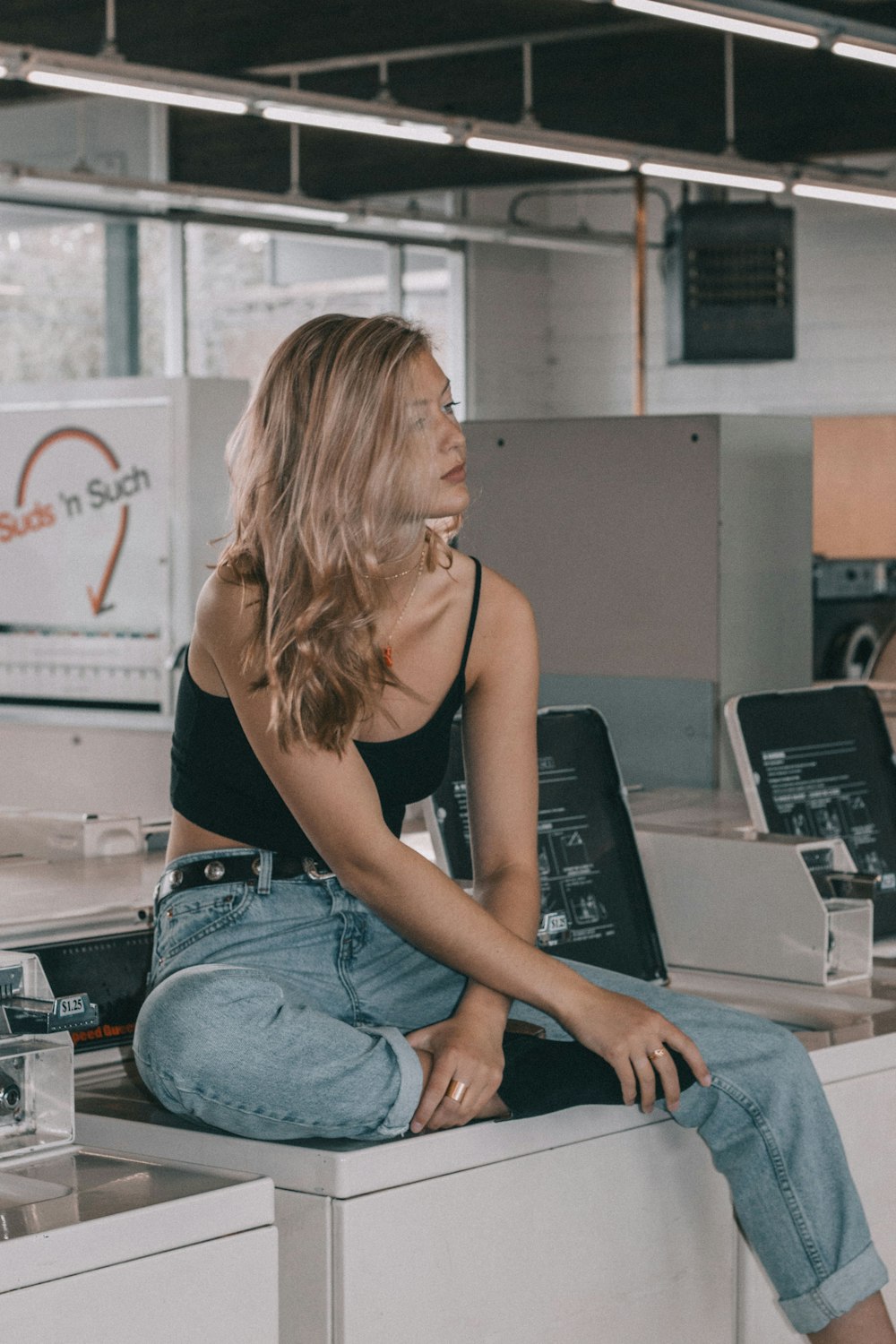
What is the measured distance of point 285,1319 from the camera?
1852 millimetres

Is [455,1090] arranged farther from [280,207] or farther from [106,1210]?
[280,207]

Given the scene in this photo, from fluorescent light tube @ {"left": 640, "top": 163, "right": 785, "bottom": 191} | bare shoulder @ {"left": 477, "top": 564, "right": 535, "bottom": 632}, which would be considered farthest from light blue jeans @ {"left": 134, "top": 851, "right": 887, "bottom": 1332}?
fluorescent light tube @ {"left": 640, "top": 163, "right": 785, "bottom": 191}

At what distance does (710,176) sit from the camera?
649cm

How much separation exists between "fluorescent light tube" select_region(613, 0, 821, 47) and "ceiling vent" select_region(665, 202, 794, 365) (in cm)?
303

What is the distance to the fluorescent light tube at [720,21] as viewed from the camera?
4148 mm

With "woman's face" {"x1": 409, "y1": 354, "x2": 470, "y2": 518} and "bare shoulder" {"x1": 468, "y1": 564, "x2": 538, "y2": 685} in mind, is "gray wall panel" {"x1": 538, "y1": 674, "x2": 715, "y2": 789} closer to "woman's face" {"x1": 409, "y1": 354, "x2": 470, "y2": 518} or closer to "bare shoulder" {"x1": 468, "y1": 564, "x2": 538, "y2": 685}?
"bare shoulder" {"x1": 468, "y1": 564, "x2": 538, "y2": 685}

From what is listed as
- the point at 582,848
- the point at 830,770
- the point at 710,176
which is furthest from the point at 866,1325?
the point at 710,176

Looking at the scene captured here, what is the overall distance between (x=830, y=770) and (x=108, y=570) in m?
2.71

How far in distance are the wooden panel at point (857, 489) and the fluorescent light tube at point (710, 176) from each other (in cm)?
275

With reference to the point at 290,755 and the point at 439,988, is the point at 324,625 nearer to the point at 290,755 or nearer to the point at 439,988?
the point at 290,755

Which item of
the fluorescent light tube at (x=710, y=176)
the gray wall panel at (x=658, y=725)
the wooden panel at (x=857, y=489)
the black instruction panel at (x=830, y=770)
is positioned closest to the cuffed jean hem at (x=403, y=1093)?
the black instruction panel at (x=830, y=770)

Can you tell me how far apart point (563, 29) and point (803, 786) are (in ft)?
13.4

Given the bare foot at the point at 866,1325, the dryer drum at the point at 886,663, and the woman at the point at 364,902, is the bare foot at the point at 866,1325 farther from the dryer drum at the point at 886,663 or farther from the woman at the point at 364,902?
the dryer drum at the point at 886,663

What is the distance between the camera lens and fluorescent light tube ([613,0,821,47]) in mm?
4148
